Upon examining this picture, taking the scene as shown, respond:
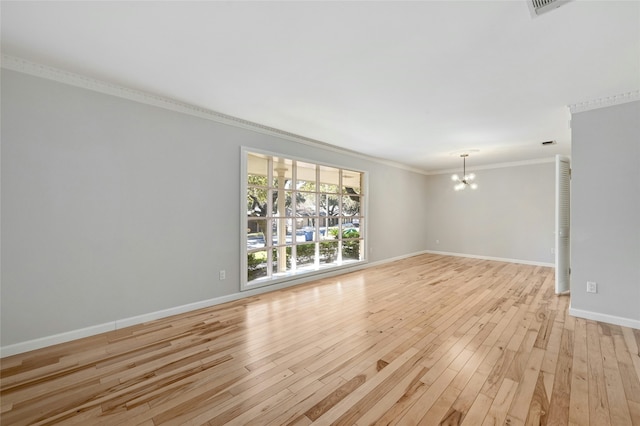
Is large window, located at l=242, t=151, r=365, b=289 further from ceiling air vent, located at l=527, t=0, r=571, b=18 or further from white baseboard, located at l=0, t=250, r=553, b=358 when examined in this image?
ceiling air vent, located at l=527, t=0, r=571, b=18

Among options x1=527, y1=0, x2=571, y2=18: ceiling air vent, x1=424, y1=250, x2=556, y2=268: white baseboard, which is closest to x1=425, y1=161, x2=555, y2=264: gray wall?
x1=424, y1=250, x2=556, y2=268: white baseboard

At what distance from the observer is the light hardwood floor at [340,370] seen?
1.71 meters

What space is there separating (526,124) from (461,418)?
14.0ft

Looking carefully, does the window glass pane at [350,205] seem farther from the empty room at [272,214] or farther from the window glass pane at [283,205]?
the empty room at [272,214]

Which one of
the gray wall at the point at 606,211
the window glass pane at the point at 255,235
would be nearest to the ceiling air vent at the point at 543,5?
the gray wall at the point at 606,211

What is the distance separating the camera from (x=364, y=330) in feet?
9.59

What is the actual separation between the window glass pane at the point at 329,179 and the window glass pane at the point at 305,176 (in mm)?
205

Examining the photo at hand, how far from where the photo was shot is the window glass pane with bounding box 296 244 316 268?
515 cm

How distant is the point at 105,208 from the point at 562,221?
20.9ft

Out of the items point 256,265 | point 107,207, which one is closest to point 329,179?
point 256,265

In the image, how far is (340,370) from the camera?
2172 mm

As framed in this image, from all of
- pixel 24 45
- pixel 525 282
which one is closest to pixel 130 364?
pixel 24 45

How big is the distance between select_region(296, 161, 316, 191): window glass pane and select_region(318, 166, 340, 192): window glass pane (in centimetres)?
20

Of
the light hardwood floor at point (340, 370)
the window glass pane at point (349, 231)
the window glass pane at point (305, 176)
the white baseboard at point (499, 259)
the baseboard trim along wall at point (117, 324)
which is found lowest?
the light hardwood floor at point (340, 370)
